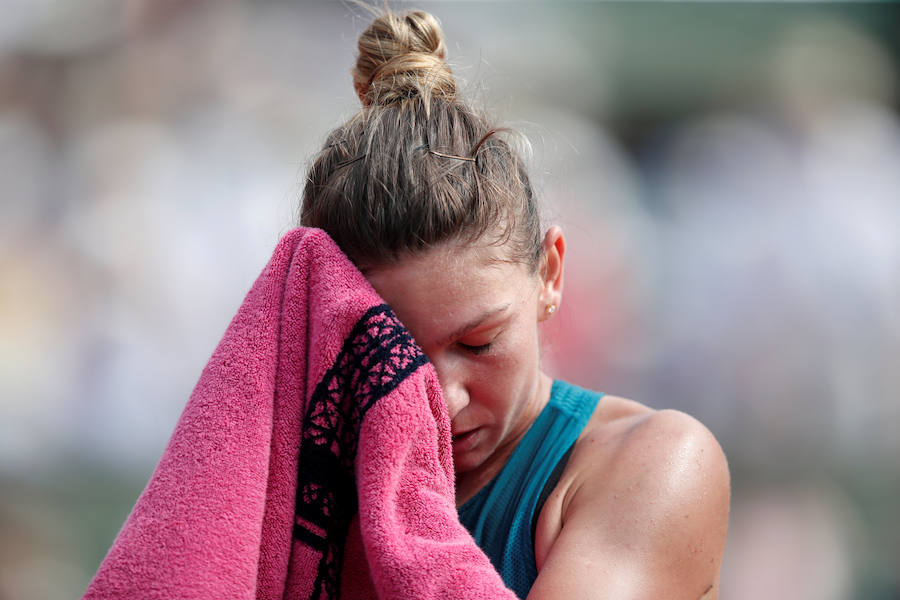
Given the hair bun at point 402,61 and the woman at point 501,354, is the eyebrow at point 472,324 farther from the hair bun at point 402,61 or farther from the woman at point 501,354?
the hair bun at point 402,61

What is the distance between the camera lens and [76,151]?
2225mm

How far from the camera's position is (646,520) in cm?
78

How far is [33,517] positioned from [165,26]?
1364 mm

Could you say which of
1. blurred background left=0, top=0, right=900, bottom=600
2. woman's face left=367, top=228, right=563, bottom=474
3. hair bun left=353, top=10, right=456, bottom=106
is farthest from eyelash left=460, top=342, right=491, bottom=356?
blurred background left=0, top=0, right=900, bottom=600

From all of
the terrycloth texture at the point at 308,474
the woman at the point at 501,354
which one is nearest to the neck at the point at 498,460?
the woman at the point at 501,354

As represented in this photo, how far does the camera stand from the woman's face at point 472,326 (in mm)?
817

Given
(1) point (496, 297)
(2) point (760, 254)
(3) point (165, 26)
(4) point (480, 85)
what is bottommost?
(1) point (496, 297)

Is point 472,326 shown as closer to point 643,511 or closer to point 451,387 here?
point 451,387

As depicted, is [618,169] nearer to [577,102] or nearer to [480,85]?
[577,102]

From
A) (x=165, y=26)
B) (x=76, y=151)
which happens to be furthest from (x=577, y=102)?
(x=76, y=151)

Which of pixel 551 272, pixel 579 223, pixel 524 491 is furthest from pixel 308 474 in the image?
pixel 579 223

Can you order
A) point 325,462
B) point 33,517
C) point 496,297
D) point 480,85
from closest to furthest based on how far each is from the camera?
point 325,462, point 496,297, point 480,85, point 33,517

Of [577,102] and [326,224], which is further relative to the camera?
[577,102]

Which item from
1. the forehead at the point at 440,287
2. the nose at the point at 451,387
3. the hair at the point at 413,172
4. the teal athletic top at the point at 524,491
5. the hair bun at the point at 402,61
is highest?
the hair bun at the point at 402,61
